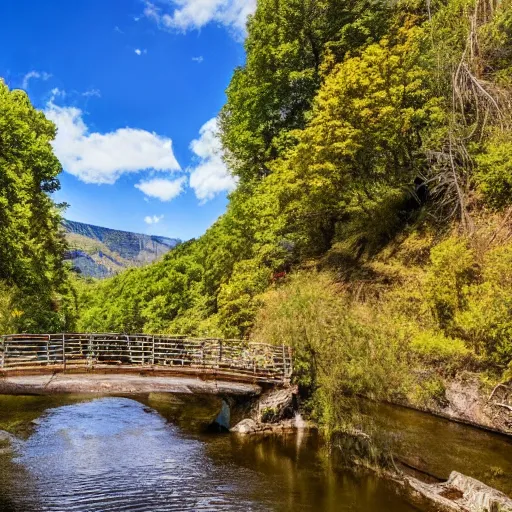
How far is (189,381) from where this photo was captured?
64.0 feet

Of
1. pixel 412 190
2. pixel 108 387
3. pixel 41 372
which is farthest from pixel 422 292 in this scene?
pixel 41 372

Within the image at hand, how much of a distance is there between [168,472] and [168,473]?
10 centimetres

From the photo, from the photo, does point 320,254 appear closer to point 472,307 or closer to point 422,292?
point 422,292

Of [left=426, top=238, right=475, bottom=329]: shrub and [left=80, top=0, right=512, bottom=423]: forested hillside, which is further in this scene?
[left=426, top=238, right=475, bottom=329]: shrub

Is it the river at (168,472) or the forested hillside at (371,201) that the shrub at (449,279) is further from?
the river at (168,472)

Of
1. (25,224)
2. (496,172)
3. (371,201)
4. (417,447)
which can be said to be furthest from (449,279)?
(25,224)

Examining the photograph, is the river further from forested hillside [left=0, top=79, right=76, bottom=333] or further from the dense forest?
forested hillside [left=0, top=79, right=76, bottom=333]

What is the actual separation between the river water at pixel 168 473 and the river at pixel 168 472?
3cm

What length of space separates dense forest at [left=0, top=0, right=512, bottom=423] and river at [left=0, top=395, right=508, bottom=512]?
132 inches

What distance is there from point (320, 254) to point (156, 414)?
56.5 feet

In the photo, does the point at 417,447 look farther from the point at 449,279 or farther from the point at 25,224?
the point at 25,224

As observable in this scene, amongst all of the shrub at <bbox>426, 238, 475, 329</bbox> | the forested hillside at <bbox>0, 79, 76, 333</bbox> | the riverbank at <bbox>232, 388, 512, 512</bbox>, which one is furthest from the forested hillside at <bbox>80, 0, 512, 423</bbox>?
the forested hillside at <bbox>0, 79, 76, 333</bbox>

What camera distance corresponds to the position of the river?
500 inches

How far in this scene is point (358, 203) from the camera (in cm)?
2998
